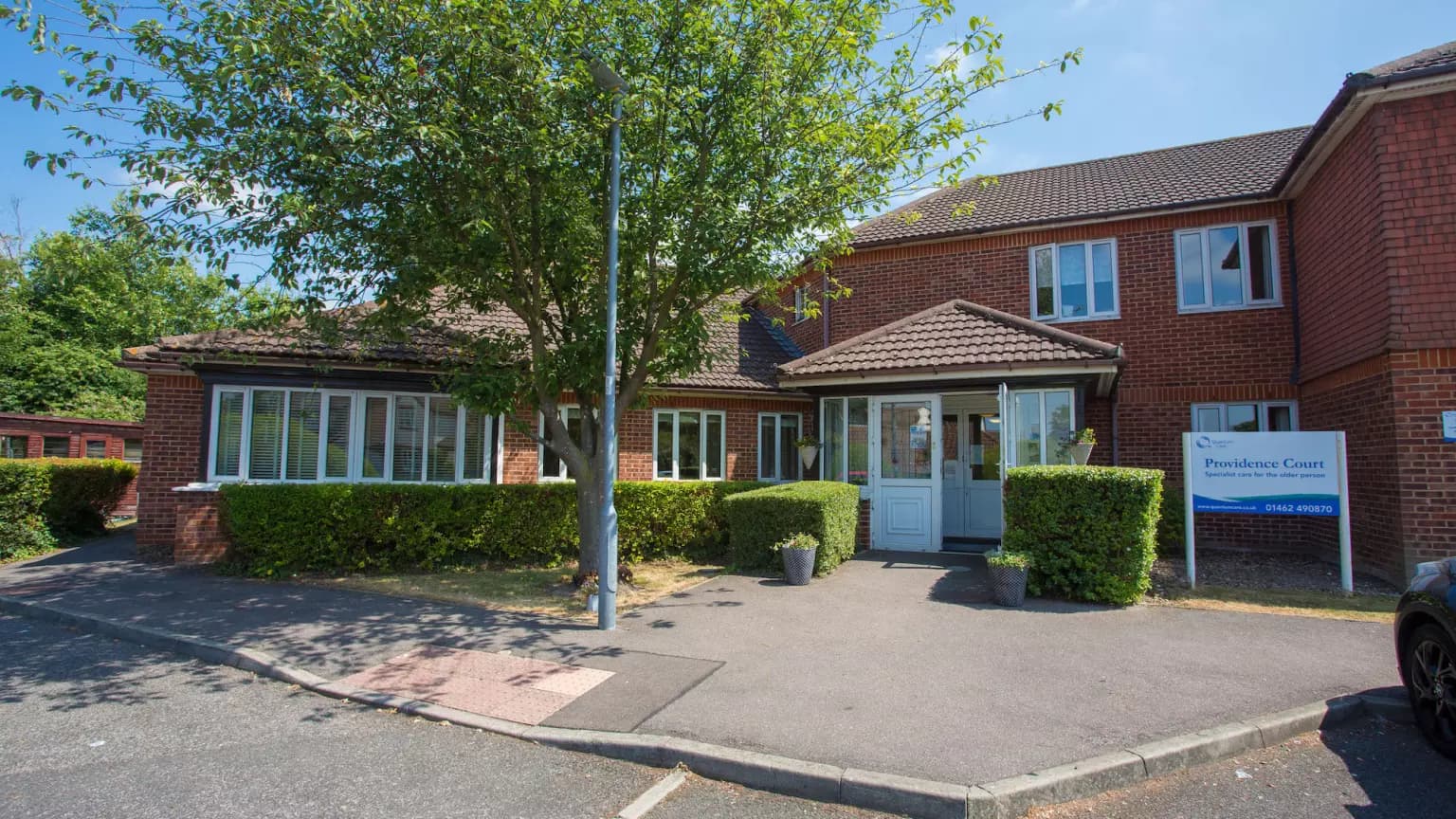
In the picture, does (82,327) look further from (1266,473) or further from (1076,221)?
(1266,473)

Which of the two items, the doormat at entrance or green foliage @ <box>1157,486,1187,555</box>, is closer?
the doormat at entrance

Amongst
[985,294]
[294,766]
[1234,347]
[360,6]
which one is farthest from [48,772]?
[1234,347]

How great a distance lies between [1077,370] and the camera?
9.75 m

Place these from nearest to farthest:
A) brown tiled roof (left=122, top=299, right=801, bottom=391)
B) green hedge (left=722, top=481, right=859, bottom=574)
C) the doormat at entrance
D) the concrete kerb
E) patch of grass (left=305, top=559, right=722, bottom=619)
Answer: the concrete kerb → the doormat at entrance → patch of grass (left=305, top=559, right=722, bottom=619) → green hedge (left=722, top=481, right=859, bottom=574) → brown tiled roof (left=122, top=299, right=801, bottom=391)

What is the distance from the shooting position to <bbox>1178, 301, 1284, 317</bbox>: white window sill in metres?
11.4

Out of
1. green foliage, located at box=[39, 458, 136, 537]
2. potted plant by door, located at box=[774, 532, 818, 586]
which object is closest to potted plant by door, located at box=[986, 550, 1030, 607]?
potted plant by door, located at box=[774, 532, 818, 586]

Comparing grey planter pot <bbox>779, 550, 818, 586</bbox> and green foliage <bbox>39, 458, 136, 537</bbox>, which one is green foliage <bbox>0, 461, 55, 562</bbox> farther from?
grey planter pot <bbox>779, 550, 818, 586</bbox>

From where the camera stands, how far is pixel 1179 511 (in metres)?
10.6

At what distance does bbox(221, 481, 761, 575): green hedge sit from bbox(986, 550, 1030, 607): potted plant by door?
16.6ft

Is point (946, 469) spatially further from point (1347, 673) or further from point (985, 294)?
point (1347, 673)

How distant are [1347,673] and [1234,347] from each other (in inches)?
298

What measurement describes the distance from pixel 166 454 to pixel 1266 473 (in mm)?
15505

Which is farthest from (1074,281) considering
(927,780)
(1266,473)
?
(927,780)

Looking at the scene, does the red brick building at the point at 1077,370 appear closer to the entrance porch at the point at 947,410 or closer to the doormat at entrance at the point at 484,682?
the entrance porch at the point at 947,410
